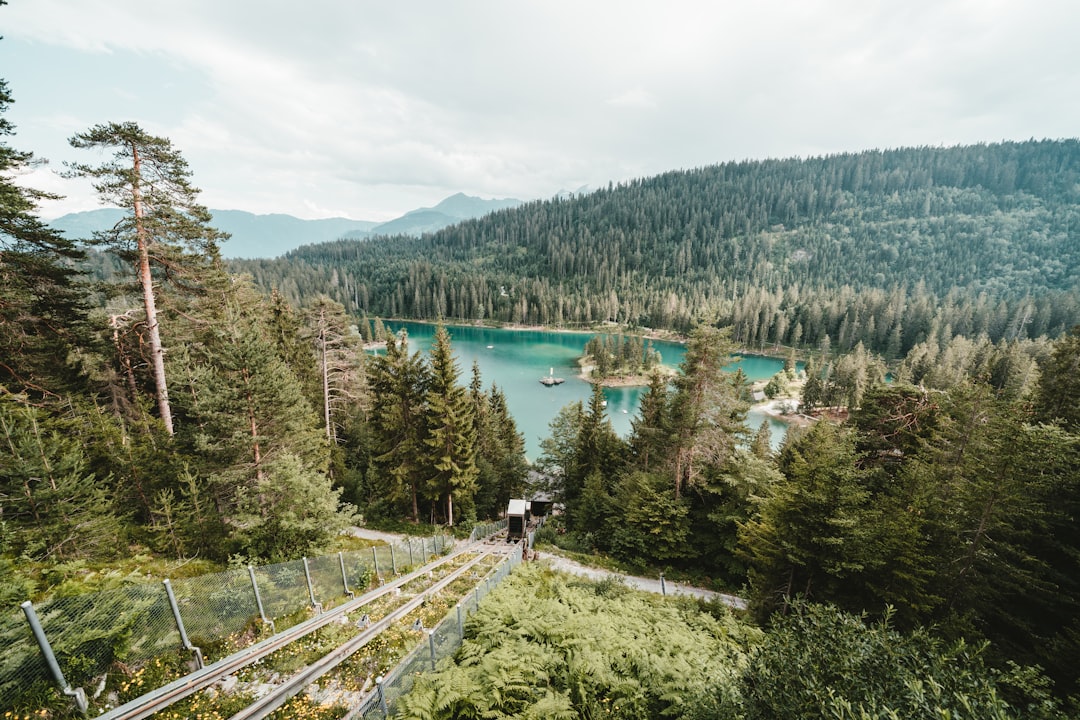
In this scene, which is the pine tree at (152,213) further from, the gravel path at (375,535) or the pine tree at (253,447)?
the gravel path at (375,535)

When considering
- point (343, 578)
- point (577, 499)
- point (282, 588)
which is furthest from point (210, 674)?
point (577, 499)

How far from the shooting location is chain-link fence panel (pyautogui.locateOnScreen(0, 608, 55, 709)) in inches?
181

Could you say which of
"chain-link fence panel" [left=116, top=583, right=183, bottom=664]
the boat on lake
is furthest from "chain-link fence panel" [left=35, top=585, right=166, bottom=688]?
the boat on lake

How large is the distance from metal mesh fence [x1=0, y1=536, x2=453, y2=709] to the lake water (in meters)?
30.5

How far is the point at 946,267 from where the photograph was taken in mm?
164375

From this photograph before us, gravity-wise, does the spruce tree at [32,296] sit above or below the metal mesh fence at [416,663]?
above

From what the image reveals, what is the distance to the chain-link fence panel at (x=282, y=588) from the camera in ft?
28.1

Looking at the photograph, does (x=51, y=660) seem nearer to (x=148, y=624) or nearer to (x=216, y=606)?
(x=148, y=624)

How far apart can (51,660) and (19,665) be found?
0.88 ft

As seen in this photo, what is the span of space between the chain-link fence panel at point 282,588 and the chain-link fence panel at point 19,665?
3.55 m

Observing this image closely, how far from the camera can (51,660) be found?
16.2ft

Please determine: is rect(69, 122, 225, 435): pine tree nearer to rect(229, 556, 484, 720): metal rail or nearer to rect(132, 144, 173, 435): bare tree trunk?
rect(132, 144, 173, 435): bare tree trunk

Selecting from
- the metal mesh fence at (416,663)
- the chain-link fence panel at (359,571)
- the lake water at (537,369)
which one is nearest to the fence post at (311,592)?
the chain-link fence panel at (359,571)

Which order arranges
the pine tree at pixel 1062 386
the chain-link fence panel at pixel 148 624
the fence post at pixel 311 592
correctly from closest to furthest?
the chain-link fence panel at pixel 148 624
the fence post at pixel 311 592
the pine tree at pixel 1062 386
